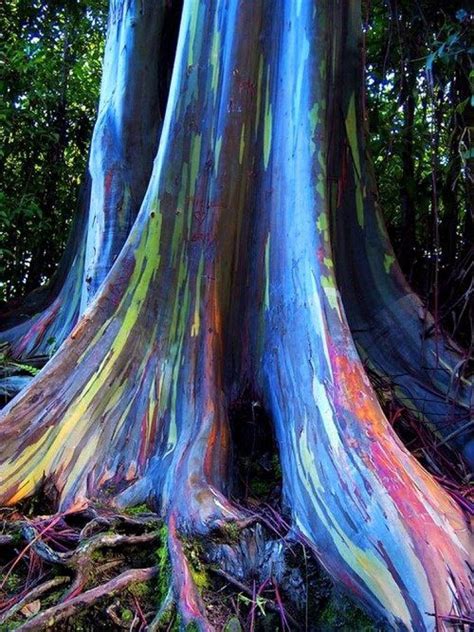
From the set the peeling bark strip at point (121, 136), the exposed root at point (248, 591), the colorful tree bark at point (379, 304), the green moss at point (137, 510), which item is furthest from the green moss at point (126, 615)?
the peeling bark strip at point (121, 136)

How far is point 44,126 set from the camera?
5637mm

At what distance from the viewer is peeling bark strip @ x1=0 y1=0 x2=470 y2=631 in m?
1.78

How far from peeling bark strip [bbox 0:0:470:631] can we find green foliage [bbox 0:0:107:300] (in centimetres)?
263

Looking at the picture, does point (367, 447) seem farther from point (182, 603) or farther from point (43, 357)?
point (43, 357)

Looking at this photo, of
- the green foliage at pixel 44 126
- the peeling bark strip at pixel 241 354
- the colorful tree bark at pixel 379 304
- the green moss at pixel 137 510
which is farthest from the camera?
the green foliage at pixel 44 126

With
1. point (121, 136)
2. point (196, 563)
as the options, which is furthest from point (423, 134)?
point (196, 563)

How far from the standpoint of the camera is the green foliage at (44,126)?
5.31 m

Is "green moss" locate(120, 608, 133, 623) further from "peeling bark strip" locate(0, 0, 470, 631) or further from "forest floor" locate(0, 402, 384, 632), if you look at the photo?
"peeling bark strip" locate(0, 0, 470, 631)

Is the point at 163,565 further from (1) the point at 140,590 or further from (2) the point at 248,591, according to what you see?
(2) the point at 248,591

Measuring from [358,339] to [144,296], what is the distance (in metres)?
1.18

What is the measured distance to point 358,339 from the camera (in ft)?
10.5

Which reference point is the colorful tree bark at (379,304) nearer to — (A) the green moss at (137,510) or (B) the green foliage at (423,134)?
(B) the green foliage at (423,134)

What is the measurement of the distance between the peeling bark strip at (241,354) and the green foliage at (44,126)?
2632mm

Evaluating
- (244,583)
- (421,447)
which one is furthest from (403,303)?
(244,583)
